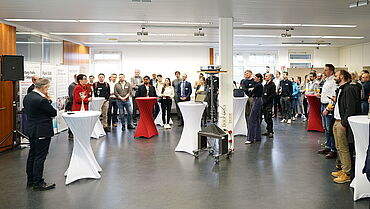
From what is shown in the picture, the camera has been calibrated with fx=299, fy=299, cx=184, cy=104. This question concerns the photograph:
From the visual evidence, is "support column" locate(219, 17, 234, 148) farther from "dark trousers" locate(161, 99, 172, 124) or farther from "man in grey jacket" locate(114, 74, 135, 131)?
"man in grey jacket" locate(114, 74, 135, 131)

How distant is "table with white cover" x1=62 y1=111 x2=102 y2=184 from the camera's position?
428cm

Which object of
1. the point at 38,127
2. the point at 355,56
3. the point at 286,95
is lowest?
the point at 38,127

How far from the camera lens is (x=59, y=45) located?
371 inches

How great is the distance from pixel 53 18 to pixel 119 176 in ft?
13.3

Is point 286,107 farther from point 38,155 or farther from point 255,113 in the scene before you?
point 38,155

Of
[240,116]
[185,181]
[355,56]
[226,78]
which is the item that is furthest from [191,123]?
[355,56]

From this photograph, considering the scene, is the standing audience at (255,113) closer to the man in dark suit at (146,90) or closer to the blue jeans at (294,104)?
the man in dark suit at (146,90)

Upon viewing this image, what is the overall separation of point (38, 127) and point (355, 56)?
41.1 feet

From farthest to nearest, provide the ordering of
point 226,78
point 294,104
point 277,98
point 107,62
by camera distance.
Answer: point 107,62
point 277,98
point 294,104
point 226,78

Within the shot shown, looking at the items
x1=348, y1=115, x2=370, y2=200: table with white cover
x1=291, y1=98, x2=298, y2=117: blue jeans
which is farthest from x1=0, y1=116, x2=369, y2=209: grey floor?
x1=291, y1=98, x2=298, y2=117: blue jeans

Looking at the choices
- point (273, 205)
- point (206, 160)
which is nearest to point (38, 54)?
point (206, 160)

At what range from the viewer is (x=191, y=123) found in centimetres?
588

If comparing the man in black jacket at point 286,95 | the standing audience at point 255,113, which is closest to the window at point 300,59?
the man in black jacket at point 286,95

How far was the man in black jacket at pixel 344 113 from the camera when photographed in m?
3.98
